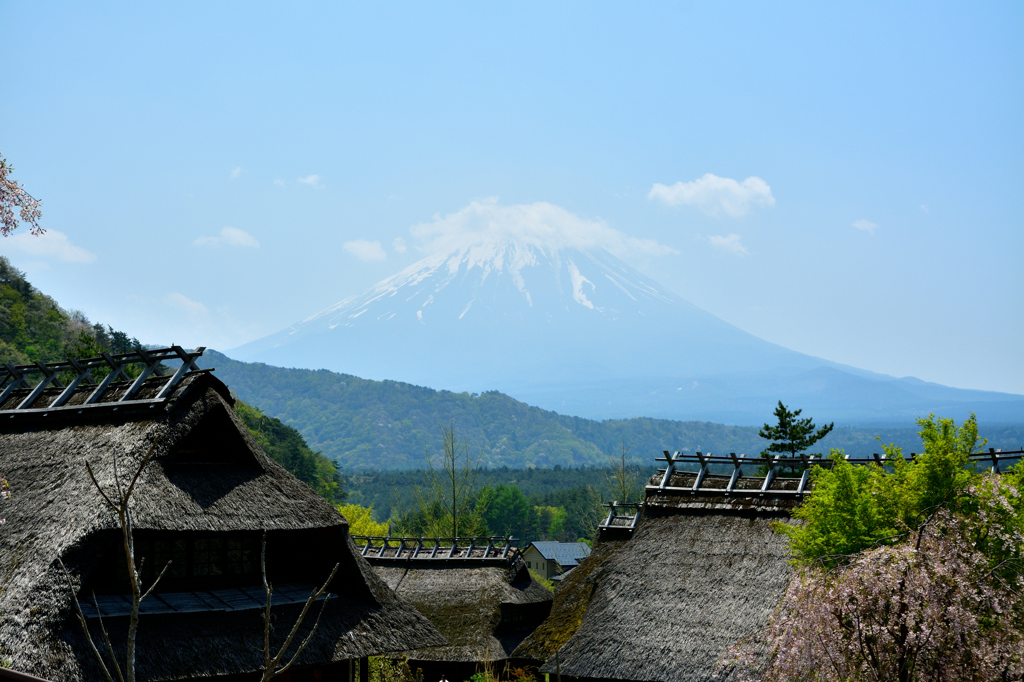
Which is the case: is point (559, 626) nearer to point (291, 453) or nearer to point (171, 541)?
point (171, 541)

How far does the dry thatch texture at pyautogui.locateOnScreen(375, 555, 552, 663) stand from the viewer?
105 ft

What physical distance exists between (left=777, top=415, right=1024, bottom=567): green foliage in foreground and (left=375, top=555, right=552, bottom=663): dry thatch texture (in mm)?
17177

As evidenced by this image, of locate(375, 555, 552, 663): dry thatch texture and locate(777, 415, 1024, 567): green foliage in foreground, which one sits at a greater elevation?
locate(777, 415, 1024, 567): green foliage in foreground

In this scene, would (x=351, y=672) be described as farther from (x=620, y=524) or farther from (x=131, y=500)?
(x=620, y=524)

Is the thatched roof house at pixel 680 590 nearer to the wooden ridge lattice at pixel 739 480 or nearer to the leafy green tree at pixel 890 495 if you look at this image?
the wooden ridge lattice at pixel 739 480

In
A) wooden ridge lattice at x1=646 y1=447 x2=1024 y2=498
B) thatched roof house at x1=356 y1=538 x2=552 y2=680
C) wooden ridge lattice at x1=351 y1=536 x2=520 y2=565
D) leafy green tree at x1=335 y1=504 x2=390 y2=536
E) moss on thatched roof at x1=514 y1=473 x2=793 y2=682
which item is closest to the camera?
moss on thatched roof at x1=514 y1=473 x2=793 y2=682

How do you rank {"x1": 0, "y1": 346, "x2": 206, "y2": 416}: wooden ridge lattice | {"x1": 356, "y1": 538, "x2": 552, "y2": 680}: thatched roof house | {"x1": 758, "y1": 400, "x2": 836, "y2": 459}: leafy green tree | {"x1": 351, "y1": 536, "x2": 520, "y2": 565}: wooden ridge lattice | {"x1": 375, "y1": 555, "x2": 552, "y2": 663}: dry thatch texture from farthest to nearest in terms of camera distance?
{"x1": 758, "y1": 400, "x2": 836, "y2": 459}: leafy green tree, {"x1": 351, "y1": 536, "x2": 520, "y2": 565}: wooden ridge lattice, {"x1": 375, "y1": 555, "x2": 552, "y2": 663}: dry thatch texture, {"x1": 356, "y1": 538, "x2": 552, "y2": 680}: thatched roof house, {"x1": 0, "y1": 346, "x2": 206, "y2": 416}: wooden ridge lattice

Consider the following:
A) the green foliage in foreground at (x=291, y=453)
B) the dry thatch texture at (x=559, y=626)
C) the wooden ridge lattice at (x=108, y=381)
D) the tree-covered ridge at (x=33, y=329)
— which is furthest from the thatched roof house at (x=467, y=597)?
the green foliage in foreground at (x=291, y=453)

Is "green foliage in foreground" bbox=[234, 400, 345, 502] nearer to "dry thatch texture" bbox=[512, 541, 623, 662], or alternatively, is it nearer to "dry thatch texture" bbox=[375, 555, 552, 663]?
"dry thatch texture" bbox=[375, 555, 552, 663]

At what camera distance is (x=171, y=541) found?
17047 mm

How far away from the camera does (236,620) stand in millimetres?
16453

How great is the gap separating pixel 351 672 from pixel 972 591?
12191 millimetres

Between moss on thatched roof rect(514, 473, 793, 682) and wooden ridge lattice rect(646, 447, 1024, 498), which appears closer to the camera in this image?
moss on thatched roof rect(514, 473, 793, 682)

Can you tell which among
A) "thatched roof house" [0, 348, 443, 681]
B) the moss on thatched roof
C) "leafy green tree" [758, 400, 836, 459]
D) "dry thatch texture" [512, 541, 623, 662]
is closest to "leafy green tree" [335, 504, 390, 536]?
"leafy green tree" [758, 400, 836, 459]
